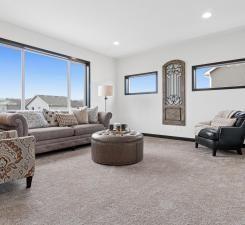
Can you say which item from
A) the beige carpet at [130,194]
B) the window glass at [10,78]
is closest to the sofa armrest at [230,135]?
the beige carpet at [130,194]

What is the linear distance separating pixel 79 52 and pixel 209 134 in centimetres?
404

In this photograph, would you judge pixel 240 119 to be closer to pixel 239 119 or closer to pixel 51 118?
pixel 239 119

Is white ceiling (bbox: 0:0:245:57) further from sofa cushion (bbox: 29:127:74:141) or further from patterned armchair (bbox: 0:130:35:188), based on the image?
patterned armchair (bbox: 0:130:35:188)

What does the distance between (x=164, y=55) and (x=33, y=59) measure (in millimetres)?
3507

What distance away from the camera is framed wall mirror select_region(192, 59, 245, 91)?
4.25 metres

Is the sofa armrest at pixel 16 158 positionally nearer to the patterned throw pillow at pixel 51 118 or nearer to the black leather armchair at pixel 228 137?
the patterned throw pillow at pixel 51 118

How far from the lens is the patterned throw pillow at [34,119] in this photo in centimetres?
366

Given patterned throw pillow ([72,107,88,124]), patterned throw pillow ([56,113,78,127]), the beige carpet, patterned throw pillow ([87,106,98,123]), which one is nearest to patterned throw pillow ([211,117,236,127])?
the beige carpet

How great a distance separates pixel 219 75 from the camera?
14.9 ft

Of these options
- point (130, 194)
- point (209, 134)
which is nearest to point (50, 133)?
point (130, 194)

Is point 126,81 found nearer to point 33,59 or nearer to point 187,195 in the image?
point 33,59

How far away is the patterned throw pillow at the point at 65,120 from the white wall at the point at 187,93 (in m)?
2.39

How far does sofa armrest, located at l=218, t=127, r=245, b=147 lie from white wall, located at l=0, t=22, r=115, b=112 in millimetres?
3733

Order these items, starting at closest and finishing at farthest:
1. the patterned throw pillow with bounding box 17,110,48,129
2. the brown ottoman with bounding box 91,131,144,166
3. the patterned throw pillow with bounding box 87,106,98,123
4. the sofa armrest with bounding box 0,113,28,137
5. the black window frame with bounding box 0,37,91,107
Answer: the brown ottoman with bounding box 91,131,144,166 → the sofa armrest with bounding box 0,113,28,137 → the patterned throw pillow with bounding box 17,110,48,129 → the black window frame with bounding box 0,37,91,107 → the patterned throw pillow with bounding box 87,106,98,123
